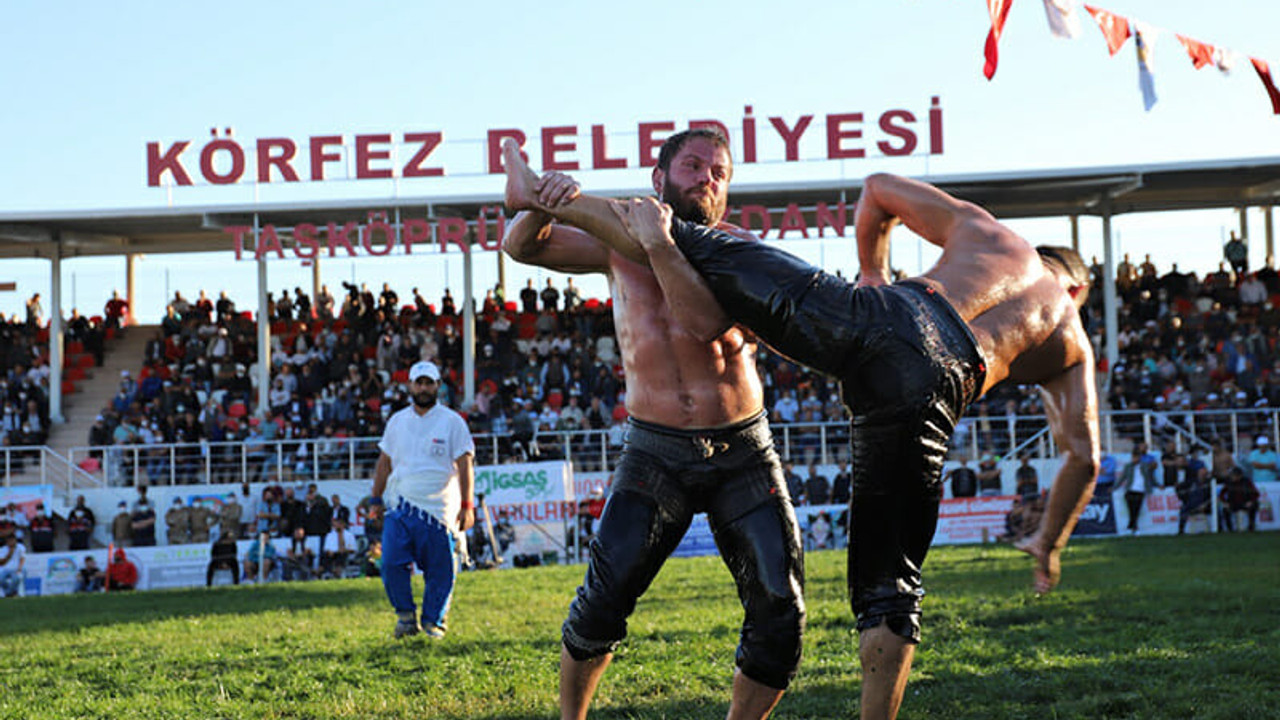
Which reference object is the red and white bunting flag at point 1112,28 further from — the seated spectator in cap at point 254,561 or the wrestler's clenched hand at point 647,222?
the seated spectator in cap at point 254,561

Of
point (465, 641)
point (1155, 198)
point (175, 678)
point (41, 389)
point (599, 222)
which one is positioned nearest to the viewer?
point (599, 222)

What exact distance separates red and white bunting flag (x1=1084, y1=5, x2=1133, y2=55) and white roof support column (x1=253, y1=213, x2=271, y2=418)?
20.9 metres

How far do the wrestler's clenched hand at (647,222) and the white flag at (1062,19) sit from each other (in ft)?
13.8

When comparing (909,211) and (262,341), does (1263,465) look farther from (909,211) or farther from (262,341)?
(909,211)

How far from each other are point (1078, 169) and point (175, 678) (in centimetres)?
2422

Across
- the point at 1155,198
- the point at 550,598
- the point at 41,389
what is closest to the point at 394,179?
the point at 41,389

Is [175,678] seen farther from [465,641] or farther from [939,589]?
[939,589]

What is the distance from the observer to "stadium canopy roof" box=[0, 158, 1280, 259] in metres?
28.5

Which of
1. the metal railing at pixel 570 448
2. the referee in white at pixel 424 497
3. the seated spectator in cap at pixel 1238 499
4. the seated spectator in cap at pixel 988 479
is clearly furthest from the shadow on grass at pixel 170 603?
the seated spectator in cap at pixel 1238 499

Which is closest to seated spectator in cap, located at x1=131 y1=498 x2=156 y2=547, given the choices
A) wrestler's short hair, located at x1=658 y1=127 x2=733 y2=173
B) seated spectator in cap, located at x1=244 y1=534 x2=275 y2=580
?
seated spectator in cap, located at x1=244 y1=534 x2=275 y2=580

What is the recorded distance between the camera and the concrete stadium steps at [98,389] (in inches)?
1136

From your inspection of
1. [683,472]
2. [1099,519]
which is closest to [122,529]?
[1099,519]

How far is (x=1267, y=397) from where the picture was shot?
24.8m

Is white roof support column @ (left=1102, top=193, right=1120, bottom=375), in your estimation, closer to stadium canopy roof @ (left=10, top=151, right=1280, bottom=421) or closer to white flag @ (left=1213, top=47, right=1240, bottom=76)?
stadium canopy roof @ (left=10, top=151, right=1280, bottom=421)
